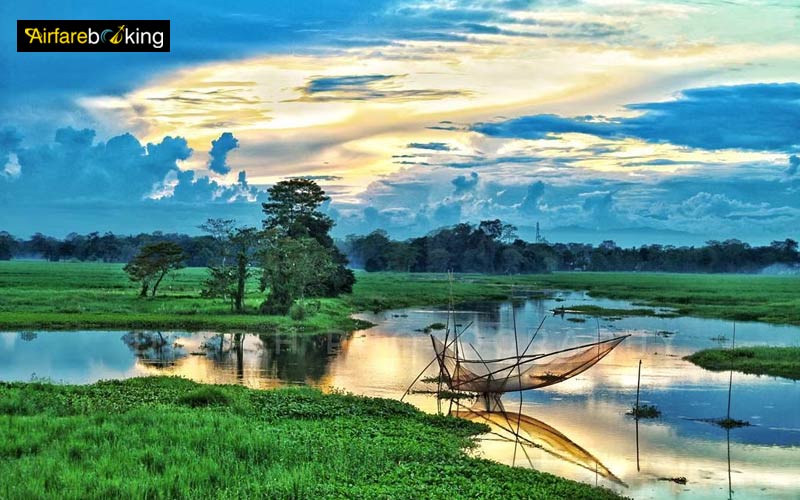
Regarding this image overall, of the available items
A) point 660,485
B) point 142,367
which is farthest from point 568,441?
point 142,367

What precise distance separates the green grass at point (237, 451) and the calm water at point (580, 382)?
85.2 inches

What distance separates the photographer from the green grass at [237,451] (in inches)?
453

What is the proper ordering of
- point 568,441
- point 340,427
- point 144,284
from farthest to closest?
point 144,284
point 568,441
point 340,427

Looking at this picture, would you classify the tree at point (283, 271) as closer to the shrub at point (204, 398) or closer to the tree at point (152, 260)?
the tree at point (152, 260)

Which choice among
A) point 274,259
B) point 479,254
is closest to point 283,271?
point 274,259

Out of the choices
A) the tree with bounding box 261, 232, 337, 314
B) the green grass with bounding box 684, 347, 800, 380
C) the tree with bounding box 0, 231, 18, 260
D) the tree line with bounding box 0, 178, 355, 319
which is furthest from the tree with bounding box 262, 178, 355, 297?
the tree with bounding box 0, 231, 18, 260

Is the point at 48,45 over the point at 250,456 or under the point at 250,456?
over

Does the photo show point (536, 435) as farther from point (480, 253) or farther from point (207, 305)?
point (480, 253)

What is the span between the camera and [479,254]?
131m

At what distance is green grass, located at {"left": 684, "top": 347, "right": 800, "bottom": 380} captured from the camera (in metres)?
27.5

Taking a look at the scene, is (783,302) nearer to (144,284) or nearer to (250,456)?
(144,284)

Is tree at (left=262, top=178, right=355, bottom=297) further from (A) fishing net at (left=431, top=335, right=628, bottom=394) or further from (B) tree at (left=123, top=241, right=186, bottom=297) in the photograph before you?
(A) fishing net at (left=431, top=335, right=628, bottom=394)

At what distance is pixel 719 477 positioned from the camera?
14.6 m

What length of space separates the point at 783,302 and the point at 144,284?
1880 inches
